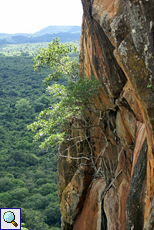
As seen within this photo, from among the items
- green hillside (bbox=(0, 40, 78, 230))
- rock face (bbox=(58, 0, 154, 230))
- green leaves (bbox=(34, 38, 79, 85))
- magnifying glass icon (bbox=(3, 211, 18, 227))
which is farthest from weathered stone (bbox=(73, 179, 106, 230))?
green leaves (bbox=(34, 38, 79, 85))

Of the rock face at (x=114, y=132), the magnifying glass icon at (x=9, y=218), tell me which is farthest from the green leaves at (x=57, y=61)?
the magnifying glass icon at (x=9, y=218)

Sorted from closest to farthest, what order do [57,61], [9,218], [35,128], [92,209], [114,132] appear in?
[114,132], [92,209], [9,218], [35,128], [57,61]

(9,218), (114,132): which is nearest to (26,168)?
(9,218)

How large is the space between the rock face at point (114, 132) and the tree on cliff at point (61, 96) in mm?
469

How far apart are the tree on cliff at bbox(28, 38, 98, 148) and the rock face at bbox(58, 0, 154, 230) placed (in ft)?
1.54

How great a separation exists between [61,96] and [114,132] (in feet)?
8.02

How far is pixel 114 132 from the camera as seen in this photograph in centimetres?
997

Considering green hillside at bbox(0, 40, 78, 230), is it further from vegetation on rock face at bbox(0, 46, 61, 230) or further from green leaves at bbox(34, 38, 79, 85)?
green leaves at bbox(34, 38, 79, 85)

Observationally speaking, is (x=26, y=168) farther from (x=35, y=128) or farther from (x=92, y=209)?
(x=92, y=209)

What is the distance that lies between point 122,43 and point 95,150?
24.4ft

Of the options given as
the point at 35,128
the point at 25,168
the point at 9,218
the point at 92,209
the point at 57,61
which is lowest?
the point at 25,168

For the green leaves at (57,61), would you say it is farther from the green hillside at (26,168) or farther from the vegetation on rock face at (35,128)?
the green hillside at (26,168)

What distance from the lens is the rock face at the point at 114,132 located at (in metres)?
4.89

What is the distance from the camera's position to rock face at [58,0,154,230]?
4.89 meters
